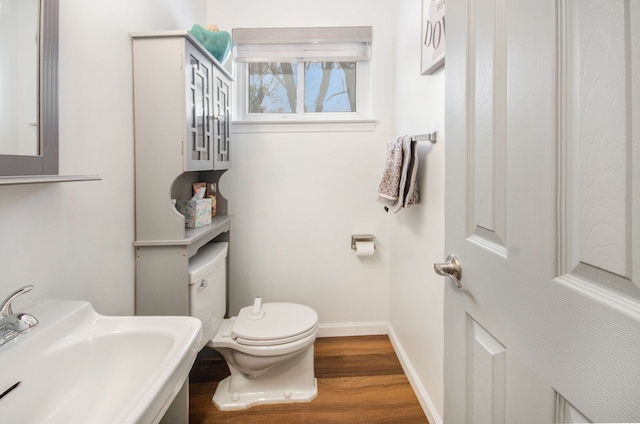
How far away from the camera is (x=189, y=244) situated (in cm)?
140

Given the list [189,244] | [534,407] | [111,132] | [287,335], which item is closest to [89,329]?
[189,244]

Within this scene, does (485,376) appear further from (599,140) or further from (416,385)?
(416,385)

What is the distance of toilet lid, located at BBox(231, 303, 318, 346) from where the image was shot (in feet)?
5.23

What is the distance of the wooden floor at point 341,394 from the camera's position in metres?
1.59

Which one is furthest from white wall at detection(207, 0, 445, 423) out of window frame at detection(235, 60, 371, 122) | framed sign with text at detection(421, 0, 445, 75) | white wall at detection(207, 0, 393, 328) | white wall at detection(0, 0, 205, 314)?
white wall at detection(0, 0, 205, 314)

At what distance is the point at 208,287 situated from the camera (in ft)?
5.33

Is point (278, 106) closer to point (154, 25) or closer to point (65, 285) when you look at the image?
point (154, 25)

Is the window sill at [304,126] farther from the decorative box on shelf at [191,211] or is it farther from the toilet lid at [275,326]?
the toilet lid at [275,326]

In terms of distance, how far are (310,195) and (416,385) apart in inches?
50.0

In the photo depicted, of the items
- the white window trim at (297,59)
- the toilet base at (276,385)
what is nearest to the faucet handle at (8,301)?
the toilet base at (276,385)

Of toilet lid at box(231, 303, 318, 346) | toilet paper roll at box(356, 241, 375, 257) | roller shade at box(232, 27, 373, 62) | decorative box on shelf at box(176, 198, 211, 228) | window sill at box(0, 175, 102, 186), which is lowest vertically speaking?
toilet lid at box(231, 303, 318, 346)

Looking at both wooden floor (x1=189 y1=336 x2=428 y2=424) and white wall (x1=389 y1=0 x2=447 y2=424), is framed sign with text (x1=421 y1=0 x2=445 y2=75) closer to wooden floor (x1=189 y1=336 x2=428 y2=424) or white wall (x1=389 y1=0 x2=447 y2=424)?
white wall (x1=389 y1=0 x2=447 y2=424)

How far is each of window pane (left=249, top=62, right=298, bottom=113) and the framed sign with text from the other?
1.06 meters

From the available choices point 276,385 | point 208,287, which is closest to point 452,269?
point 208,287
